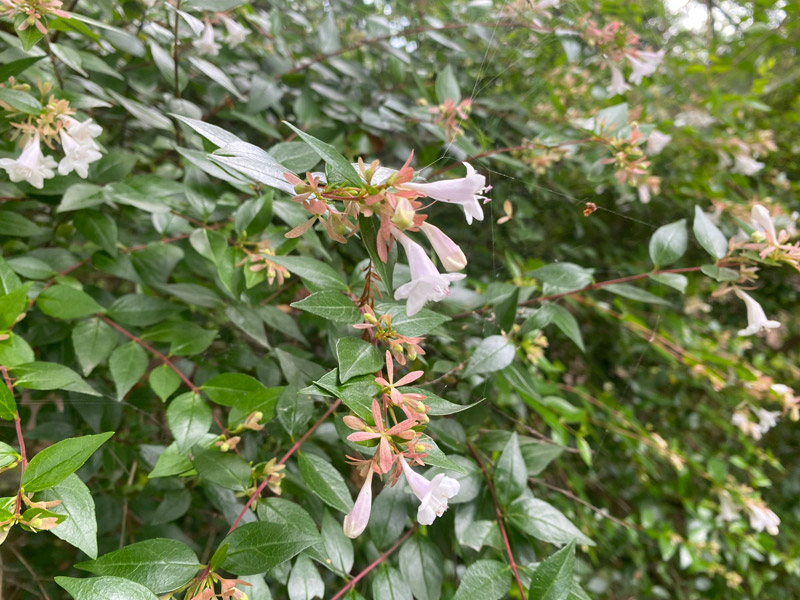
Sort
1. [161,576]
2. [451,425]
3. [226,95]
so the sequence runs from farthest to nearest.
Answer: [226,95] < [451,425] < [161,576]

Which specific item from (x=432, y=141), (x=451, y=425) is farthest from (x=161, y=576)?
(x=432, y=141)

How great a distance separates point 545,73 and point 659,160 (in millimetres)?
518

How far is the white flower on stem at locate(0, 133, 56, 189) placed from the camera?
0.73 meters

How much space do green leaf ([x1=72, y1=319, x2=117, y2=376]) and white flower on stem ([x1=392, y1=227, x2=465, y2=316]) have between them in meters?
0.54

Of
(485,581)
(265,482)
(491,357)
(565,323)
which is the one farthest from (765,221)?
(265,482)

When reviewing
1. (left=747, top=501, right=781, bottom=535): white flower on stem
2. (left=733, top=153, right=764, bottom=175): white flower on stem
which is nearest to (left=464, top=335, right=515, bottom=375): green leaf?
(left=747, top=501, right=781, bottom=535): white flower on stem

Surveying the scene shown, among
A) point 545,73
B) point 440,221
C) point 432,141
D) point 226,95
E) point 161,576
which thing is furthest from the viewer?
point 545,73

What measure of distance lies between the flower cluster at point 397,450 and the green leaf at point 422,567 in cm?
24

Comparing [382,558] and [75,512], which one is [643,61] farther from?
[75,512]

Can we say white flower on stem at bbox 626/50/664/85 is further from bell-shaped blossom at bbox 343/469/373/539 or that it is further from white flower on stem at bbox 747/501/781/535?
white flower on stem at bbox 747/501/781/535

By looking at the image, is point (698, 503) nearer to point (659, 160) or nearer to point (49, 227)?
point (659, 160)

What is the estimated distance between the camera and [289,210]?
0.81m

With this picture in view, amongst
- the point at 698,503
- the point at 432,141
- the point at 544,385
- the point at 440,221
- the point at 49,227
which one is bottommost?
the point at 698,503

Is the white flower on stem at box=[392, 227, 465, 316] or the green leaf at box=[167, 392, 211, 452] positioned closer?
the white flower on stem at box=[392, 227, 465, 316]
